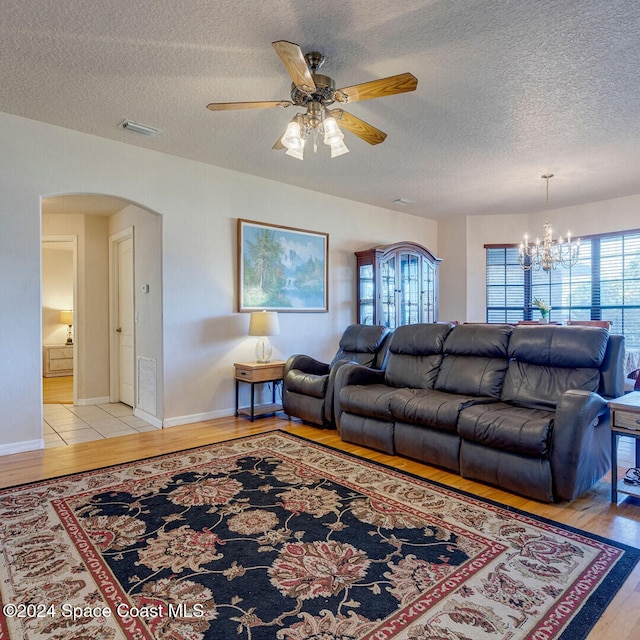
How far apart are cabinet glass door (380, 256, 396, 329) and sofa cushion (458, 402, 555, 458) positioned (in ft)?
10.5

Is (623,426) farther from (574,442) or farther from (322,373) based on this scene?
(322,373)

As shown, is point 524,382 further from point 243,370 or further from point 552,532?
point 243,370

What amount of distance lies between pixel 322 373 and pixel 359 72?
10.2 ft

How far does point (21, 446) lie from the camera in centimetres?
358

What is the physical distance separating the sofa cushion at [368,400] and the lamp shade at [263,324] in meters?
1.17

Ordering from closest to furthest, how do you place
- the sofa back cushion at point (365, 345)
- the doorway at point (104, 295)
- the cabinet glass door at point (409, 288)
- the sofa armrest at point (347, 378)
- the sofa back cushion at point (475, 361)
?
the sofa back cushion at point (475, 361)
the sofa armrest at point (347, 378)
the sofa back cushion at point (365, 345)
the doorway at point (104, 295)
the cabinet glass door at point (409, 288)

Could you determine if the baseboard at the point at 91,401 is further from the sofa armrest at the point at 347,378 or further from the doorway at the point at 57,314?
the sofa armrest at the point at 347,378

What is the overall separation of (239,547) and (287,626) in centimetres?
60

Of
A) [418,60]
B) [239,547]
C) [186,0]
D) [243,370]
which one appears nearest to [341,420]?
[243,370]

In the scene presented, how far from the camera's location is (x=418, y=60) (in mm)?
2752

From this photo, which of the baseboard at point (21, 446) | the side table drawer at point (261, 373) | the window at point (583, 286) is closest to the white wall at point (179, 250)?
the baseboard at point (21, 446)

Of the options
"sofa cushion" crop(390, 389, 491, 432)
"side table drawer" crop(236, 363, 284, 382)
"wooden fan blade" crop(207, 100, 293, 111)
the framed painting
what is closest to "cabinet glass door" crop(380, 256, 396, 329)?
the framed painting

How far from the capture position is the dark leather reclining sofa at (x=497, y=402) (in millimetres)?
2566

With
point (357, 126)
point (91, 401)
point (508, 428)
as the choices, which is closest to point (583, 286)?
point (508, 428)
